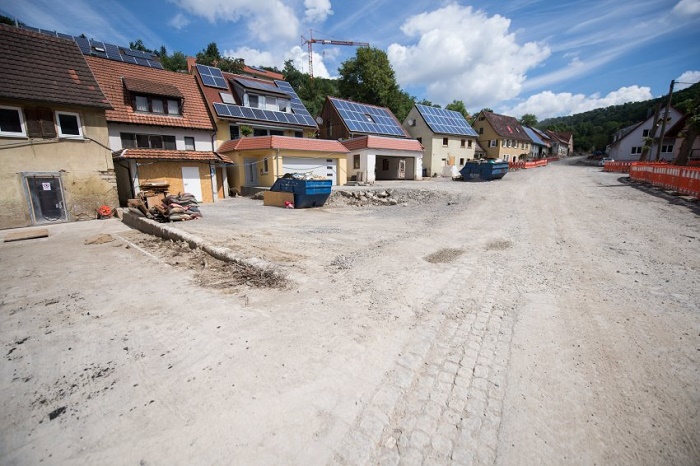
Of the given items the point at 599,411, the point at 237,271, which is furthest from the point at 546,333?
the point at 237,271

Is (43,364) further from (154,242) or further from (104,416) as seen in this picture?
(154,242)

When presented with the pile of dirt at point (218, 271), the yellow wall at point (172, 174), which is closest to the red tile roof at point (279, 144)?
the yellow wall at point (172, 174)

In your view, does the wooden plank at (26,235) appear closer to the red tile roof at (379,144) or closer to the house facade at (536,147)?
the red tile roof at (379,144)

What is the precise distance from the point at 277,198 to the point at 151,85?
41.5 feet

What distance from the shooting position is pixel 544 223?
34.1 ft

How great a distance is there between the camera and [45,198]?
13539 mm

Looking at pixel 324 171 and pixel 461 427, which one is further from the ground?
pixel 324 171

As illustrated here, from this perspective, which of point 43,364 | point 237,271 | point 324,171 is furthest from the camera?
point 324,171

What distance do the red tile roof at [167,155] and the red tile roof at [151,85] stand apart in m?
2.34

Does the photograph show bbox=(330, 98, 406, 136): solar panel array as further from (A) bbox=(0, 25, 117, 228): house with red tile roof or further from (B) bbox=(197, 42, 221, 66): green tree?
(B) bbox=(197, 42, 221, 66): green tree

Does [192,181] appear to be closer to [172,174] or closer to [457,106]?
[172,174]

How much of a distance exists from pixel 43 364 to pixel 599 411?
5.76 meters

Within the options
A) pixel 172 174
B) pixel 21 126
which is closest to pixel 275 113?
pixel 172 174

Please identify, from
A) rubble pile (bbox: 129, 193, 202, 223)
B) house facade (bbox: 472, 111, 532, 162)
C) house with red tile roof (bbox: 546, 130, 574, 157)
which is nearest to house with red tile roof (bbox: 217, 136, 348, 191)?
rubble pile (bbox: 129, 193, 202, 223)
